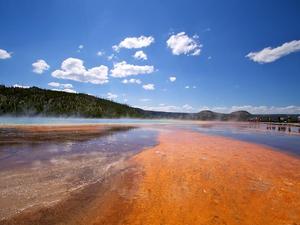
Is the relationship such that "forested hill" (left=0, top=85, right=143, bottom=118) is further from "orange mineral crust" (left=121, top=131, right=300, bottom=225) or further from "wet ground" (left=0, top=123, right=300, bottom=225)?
"orange mineral crust" (left=121, top=131, right=300, bottom=225)

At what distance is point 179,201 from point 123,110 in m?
125

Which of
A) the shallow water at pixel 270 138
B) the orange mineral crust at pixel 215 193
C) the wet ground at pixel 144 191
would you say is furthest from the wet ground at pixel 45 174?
the shallow water at pixel 270 138

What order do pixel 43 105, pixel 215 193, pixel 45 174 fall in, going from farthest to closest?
pixel 43 105 → pixel 45 174 → pixel 215 193

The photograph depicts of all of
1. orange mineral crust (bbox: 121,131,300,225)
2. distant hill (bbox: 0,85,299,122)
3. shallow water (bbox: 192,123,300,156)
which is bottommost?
orange mineral crust (bbox: 121,131,300,225)

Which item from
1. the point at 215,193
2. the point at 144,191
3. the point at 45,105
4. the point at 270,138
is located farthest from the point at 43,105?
the point at 215,193

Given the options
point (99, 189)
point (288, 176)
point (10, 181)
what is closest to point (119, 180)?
point (99, 189)

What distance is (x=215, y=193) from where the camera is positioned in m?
5.43

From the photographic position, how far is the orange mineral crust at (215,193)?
13.7 feet

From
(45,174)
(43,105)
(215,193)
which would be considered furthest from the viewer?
(43,105)

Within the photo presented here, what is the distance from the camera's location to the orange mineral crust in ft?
13.7

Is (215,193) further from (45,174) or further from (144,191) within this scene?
(45,174)

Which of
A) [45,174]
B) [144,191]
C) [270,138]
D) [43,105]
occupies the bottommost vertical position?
[144,191]

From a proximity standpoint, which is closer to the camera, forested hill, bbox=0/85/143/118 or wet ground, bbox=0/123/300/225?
wet ground, bbox=0/123/300/225

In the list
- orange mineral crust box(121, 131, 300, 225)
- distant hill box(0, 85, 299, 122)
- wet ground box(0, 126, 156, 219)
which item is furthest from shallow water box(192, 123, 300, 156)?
distant hill box(0, 85, 299, 122)
